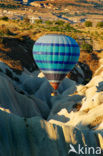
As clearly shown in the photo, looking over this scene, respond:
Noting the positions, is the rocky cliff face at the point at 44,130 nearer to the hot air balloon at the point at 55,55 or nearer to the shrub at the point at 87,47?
the hot air balloon at the point at 55,55

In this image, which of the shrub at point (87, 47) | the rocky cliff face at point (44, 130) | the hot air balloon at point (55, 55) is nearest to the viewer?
the rocky cliff face at point (44, 130)

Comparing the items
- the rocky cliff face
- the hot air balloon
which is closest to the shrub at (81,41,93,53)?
the hot air balloon

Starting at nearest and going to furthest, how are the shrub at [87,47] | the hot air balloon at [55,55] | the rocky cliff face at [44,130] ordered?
the rocky cliff face at [44,130] → the hot air balloon at [55,55] → the shrub at [87,47]

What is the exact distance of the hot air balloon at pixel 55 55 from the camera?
57438mm

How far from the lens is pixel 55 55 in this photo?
189ft

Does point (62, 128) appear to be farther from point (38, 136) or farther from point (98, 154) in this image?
point (98, 154)

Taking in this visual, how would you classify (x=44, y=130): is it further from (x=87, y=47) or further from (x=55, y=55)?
(x=87, y=47)

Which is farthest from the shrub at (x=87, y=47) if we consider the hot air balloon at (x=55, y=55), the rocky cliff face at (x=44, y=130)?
the rocky cliff face at (x=44, y=130)

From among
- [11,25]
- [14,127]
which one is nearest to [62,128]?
[14,127]

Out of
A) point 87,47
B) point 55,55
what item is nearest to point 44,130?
point 55,55

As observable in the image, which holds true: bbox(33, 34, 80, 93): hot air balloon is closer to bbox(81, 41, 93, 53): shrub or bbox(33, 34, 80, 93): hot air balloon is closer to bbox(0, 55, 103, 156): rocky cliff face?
bbox(0, 55, 103, 156): rocky cliff face

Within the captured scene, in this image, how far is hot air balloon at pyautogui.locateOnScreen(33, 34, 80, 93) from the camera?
5744cm

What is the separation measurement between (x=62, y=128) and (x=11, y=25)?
320 feet

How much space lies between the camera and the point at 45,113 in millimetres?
60031
